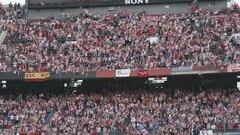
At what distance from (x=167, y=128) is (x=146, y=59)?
211 inches

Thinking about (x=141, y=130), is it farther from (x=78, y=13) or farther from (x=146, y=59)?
(x=78, y=13)

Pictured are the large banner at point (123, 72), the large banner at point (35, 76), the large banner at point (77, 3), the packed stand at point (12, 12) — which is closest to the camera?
the large banner at point (123, 72)

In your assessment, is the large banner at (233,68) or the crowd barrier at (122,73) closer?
the large banner at (233,68)

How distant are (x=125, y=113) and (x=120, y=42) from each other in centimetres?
583

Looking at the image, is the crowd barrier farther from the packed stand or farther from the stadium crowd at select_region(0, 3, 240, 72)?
the packed stand

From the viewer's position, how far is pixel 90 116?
3591 centimetres

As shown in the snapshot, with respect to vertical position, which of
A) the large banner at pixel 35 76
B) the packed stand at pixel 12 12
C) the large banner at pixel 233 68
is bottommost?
the large banner at pixel 35 76

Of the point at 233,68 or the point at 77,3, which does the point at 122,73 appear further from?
the point at 77,3

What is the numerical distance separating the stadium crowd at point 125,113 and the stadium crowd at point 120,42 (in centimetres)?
203

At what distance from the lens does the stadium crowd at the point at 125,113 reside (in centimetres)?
3384

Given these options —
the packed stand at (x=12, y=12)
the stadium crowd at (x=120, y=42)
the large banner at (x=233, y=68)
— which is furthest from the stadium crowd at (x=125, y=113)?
the packed stand at (x=12, y=12)

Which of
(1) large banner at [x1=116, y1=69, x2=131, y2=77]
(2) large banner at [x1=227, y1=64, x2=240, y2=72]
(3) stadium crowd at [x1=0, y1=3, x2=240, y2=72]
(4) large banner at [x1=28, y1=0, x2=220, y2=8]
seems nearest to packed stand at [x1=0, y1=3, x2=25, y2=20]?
(4) large banner at [x1=28, y1=0, x2=220, y2=8]

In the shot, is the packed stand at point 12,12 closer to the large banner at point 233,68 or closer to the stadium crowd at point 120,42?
the stadium crowd at point 120,42

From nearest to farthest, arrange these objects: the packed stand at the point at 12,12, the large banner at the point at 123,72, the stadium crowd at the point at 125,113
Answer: the stadium crowd at the point at 125,113 < the large banner at the point at 123,72 < the packed stand at the point at 12,12
